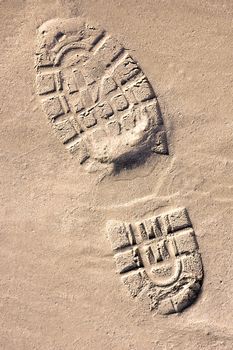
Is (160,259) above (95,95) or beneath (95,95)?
beneath

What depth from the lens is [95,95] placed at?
216cm

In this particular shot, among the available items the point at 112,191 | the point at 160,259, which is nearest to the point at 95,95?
the point at 112,191

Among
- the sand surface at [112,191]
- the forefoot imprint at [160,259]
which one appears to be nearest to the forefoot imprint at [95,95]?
the sand surface at [112,191]

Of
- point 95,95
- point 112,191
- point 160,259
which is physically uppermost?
point 95,95

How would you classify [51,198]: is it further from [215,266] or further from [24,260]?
[215,266]

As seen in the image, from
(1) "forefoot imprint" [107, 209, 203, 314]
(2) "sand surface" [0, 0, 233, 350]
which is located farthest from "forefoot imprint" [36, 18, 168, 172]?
(1) "forefoot imprint" [107, 209, 203, 314]

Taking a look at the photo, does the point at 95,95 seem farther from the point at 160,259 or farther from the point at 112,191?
the point at 160,259

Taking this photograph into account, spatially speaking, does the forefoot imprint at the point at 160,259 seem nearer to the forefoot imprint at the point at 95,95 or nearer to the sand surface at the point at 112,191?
the sand surface at the point at 112,191

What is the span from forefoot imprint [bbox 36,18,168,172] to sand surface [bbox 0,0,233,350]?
5cm

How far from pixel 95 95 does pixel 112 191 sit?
43 centimetres

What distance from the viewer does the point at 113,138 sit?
7.06 feet

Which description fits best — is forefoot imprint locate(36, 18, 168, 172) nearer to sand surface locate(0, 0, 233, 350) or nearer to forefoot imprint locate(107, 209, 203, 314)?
sand surface locate(0, 0, 233, 350)

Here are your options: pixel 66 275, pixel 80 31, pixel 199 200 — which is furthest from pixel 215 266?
pixel 80 31

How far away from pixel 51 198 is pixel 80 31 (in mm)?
757
